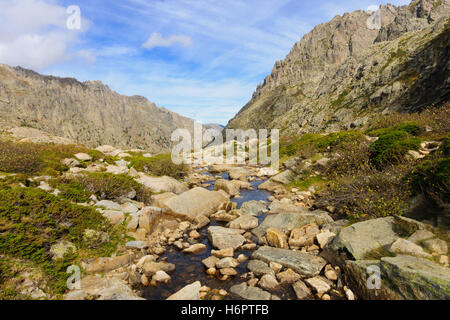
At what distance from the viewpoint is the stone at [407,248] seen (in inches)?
244

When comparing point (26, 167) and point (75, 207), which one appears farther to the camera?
point (26, 167)

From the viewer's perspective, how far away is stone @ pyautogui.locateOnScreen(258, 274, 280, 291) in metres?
7.14

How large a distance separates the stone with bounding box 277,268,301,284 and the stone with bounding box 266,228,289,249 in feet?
6.49

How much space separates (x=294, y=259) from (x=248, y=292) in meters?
2.31

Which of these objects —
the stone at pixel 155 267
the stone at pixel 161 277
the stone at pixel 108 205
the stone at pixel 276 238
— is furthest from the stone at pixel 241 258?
the stone at pixel 108 205

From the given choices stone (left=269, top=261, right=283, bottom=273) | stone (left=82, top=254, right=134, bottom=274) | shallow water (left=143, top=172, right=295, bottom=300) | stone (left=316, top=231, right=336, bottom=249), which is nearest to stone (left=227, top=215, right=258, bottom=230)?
shallow water (left=143, top=172, right=295, bottom=300)

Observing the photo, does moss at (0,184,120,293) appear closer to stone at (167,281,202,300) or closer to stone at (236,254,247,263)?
stone at (167,281,202,300)

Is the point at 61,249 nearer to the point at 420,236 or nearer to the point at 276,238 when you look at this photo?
the point at 276,238

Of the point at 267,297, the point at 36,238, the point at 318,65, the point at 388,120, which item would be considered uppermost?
the point at 318,65

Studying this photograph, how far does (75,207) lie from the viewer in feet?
30.3
